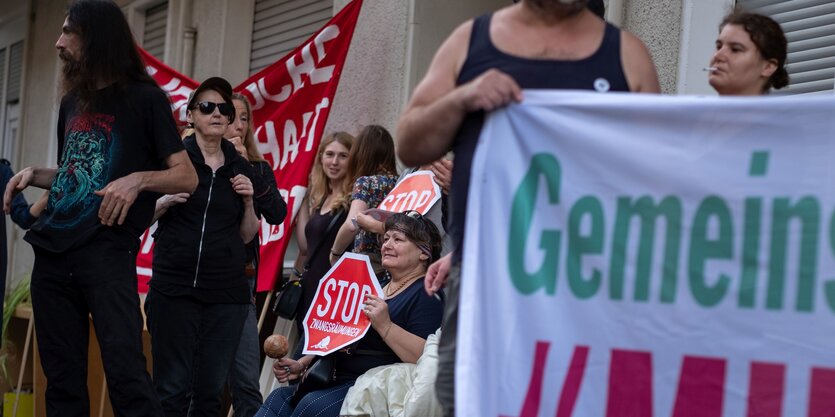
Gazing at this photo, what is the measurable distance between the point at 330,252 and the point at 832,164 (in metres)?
4.27

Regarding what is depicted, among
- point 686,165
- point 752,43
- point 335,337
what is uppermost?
point 752,43

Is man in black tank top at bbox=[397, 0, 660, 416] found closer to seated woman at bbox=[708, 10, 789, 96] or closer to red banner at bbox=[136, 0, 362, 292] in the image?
seated woman at bbox=[708, 10, 789, 96]

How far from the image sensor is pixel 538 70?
3059 mm

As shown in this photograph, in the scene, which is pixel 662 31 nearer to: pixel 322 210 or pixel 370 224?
pixel 370 224

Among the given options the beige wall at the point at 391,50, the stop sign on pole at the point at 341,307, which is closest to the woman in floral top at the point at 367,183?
the stop sign on pole at the point at 341,307

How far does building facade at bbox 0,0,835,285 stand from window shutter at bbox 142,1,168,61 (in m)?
0.01

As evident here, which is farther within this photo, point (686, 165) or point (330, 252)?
point (330, 252)

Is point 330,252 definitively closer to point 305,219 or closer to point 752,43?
point 305,219

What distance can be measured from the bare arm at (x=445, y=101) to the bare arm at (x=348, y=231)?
131 inches

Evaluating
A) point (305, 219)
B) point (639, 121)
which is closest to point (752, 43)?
point (639, 121)

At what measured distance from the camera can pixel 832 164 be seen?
9.34ft

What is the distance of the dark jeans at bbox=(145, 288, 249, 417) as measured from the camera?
5621 millimetres

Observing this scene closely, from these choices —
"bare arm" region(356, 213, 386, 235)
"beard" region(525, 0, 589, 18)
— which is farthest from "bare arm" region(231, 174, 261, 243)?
"beard" region(525, 0, 589, 18)

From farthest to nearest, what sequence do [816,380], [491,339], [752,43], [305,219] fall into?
[305,219], [752,43], [491,339], [816,380]
